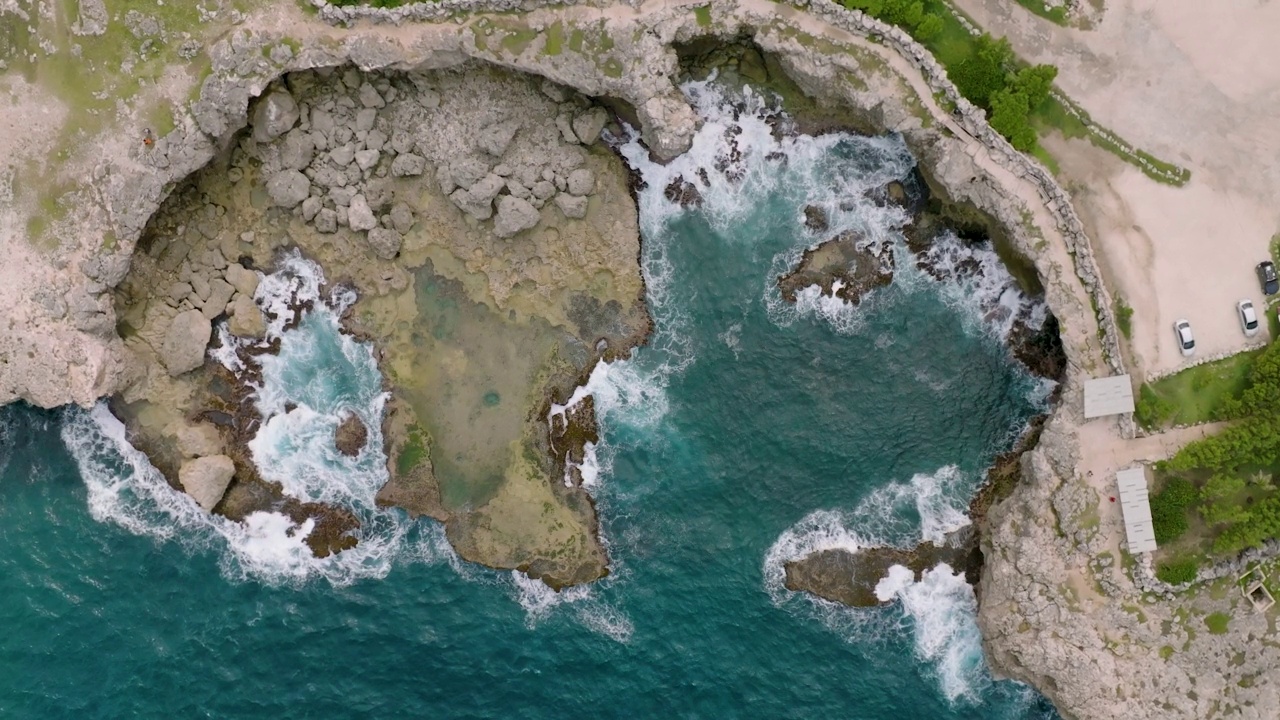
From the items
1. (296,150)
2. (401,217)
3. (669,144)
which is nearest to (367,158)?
(401,217)

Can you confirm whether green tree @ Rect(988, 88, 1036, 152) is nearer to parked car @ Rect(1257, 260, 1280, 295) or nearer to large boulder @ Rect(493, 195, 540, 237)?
parked car @ Rect(1257, 260, 1280, 295)

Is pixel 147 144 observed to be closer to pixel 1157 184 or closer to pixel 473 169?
pixel 473 169

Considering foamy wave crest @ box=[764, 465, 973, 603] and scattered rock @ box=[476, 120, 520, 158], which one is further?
foamy wave crest @ box=[764, 465, 973, 603]

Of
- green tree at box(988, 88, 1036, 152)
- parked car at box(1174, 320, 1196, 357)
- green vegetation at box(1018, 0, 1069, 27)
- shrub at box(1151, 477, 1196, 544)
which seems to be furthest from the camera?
green vegetation at box(1018, 0, 1069, 27)

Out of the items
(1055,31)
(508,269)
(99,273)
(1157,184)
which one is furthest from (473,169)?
(1157,184)

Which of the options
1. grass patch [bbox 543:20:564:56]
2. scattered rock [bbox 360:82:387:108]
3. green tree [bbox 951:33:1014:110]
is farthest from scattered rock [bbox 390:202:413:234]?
green tree [bbox 951:33:1014:110]
